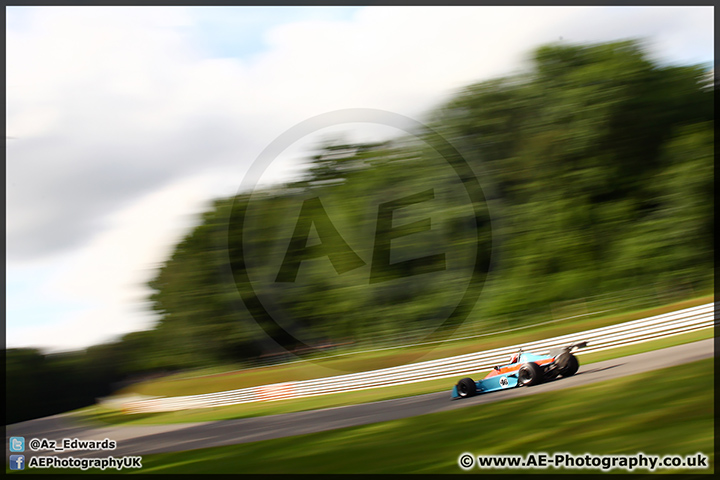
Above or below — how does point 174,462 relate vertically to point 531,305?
below

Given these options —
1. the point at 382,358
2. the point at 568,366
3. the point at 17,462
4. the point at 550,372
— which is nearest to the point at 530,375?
the point at 550,372

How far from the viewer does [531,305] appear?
20.2 feet

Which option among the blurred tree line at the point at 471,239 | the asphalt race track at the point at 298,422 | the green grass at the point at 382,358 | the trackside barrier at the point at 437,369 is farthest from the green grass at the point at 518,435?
the blurred tree line at the point at 471,239

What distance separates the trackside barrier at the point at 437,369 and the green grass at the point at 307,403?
61 millimetres

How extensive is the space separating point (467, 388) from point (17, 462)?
520 centimetres

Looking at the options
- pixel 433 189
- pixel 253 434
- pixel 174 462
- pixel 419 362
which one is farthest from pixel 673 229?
pixel 174 462

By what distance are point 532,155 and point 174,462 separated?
5763 millimetres

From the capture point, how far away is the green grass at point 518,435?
4.45m

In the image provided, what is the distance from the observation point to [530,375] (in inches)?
205

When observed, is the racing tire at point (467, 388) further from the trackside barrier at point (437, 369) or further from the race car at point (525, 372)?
the trackside barrier at point (437, 369)

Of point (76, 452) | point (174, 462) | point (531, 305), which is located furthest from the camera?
point (531, 305)
